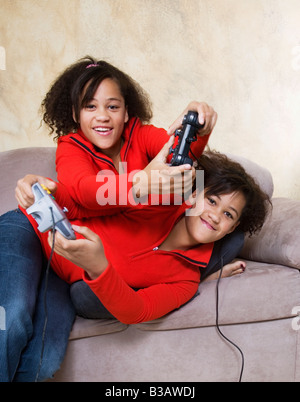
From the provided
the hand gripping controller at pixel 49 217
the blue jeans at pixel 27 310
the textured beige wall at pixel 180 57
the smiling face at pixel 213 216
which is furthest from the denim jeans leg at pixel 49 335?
the textured beige wall at pixel 180 57

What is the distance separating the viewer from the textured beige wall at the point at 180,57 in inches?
92.2

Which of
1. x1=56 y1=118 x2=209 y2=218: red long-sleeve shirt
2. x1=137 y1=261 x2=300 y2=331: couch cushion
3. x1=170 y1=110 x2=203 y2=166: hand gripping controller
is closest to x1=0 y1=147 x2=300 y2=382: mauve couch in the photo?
x1=137 y1=261 x2=300 y2=331: couch cushion

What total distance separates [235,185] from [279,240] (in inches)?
12.5

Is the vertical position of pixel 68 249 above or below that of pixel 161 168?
below

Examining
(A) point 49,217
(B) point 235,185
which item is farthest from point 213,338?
(A) point 49,217

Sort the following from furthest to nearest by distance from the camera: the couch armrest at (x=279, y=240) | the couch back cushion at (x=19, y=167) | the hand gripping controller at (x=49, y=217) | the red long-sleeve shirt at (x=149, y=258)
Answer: the couch back cushion at (x=19, y=167) → the couch armrest at (x=279, y=240) → the red long-sleeve shirt at (x=149, y=258) → the hand gripping controller at (x=49, y=217)

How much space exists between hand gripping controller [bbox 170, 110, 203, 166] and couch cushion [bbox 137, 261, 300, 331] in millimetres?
467

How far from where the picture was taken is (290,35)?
2.53 meters

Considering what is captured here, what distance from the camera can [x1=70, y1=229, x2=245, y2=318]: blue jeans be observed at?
1.15 m

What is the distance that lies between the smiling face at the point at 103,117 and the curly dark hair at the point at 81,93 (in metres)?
0.02

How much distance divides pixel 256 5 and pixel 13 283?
2168 millimetres

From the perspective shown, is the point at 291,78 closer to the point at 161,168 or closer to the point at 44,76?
the point at 44,76

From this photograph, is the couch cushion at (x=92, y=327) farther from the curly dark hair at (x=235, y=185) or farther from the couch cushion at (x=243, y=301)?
the curly dark hair at (x=235, y=185)

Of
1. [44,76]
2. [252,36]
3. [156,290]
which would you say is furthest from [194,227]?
[252,36]
